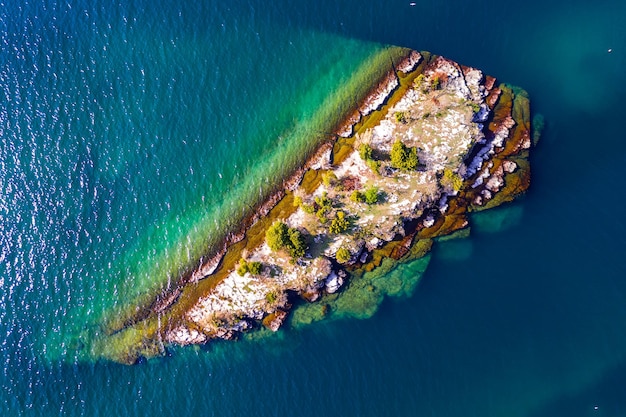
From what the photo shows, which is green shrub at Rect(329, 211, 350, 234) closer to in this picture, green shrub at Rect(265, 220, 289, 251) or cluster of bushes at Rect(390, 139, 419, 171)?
green shrub at Rect(265, 220, 289, 251)

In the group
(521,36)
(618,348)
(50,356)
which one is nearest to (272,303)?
(50,356)

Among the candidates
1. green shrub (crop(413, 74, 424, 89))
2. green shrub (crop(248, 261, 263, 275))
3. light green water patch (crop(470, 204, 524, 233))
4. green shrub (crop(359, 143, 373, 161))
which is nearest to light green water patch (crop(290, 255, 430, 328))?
green shrub (crop(248, 261, 263, 275))

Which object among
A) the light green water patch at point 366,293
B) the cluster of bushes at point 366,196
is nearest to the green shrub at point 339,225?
the cluster of bushes at point 366,196

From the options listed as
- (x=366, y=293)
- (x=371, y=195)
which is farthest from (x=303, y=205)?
(x=366, y=293)

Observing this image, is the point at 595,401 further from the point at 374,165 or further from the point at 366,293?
the point at 374,165

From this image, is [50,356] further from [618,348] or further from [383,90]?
[618,348]

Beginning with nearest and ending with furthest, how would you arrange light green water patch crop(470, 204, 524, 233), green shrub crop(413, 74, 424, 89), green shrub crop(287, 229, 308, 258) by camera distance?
green shrub crop(287, 229, 308, 258) < light green water patch crop(470, 204, 524, 233) < green shrub crop(413, 74, 424, 89)

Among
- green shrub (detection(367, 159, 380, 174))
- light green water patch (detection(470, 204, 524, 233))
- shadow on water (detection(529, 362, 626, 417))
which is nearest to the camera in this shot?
shadow on water (detection(529, 362, 626, 417))
